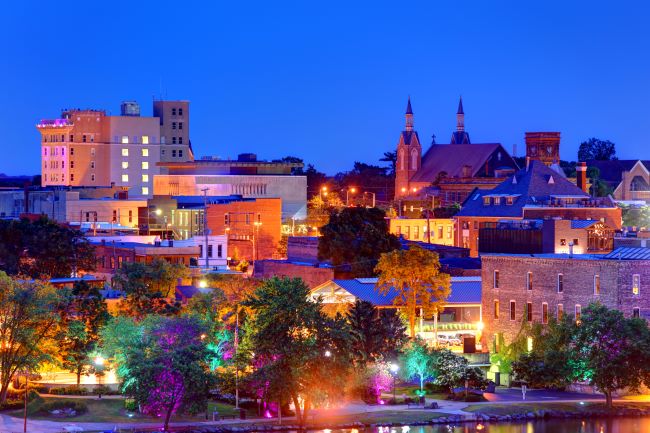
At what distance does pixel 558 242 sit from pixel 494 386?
25.5m

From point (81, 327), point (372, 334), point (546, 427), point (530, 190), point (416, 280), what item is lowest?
point (546, 427)

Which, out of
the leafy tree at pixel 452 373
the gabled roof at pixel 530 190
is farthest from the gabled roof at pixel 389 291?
the gabled roof at pixel 530 190

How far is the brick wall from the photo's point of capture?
7594cm

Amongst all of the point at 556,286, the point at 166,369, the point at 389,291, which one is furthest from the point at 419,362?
the point at 166,369

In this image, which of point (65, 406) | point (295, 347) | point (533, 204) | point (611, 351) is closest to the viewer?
point (295, 347)

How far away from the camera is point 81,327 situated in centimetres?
7138

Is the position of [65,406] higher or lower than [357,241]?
lower

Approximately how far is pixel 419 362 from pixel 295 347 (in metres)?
11.6

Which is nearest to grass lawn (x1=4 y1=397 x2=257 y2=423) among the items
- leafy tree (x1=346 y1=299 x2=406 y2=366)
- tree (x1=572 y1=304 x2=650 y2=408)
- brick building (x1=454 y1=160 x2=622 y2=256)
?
leafy tree (x1=346 y1=299 x2=406 y2=366)

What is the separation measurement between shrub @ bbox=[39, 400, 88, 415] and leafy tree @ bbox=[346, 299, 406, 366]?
47.3 ft

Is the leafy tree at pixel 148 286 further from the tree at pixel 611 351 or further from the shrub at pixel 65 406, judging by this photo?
the tree at pixel 611 351

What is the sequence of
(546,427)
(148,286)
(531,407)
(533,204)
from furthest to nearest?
(533,204)
(148,286)
(531,407)
(546,427)

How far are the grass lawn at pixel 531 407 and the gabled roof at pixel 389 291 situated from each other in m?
17.4

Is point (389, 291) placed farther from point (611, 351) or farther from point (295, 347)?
point (295, 347)
